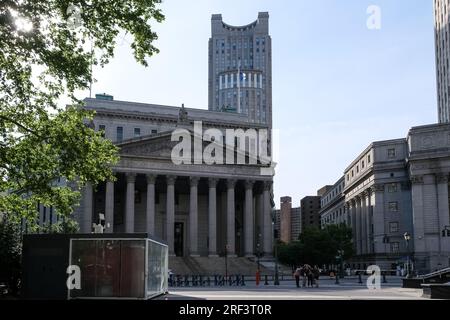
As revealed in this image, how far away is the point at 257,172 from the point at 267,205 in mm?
5299

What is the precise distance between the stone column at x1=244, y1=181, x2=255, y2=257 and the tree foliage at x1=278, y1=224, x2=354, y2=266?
10.8m

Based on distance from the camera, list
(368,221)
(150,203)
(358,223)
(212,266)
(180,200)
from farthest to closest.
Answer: (358,223) → (368,221) → (180,200) → (150,203) → (212,266)

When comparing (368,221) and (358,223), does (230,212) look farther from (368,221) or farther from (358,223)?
(358,223)

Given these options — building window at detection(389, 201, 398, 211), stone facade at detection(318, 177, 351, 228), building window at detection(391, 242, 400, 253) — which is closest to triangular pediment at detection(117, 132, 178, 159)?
building window at detection(389, 201, 398, 211)

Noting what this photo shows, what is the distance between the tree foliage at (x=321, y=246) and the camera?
291 ft

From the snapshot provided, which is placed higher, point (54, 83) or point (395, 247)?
point (54, 83)

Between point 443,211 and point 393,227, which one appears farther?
point 393,227

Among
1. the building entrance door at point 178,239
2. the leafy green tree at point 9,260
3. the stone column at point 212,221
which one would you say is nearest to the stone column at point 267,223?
the stone column at point 212,221

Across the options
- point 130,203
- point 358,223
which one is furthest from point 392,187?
point 130,203

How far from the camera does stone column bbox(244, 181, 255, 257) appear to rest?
84125 mm

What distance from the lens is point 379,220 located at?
327 ft

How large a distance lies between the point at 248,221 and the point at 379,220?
27717 millimetres

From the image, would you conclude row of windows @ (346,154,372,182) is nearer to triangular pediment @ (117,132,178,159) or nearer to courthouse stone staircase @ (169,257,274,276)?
courthouse stone staircase @ (169,257,274,276)
